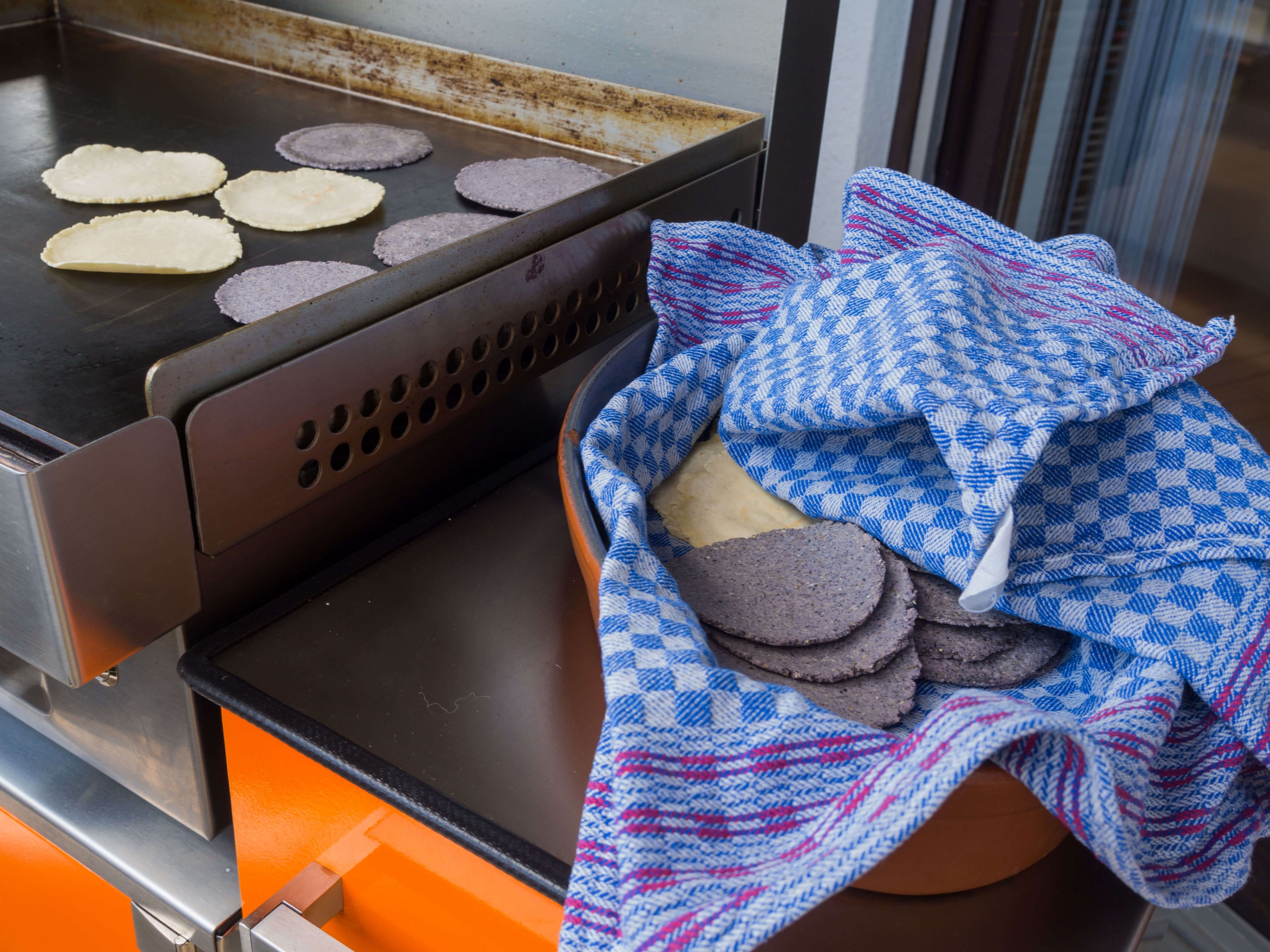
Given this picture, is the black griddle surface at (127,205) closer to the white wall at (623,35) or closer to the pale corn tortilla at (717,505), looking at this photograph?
the white wall at (623,35)

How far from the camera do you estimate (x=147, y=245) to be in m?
0.97

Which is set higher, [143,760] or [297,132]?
[297,132]

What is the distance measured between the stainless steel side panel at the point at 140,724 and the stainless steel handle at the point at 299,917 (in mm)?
126

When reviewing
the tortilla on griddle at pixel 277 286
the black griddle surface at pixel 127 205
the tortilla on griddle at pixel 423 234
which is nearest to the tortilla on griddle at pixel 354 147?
the black griddle surface at pixel 127 205

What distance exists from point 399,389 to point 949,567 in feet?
1.28

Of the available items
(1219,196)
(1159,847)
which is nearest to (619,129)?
(1219,196)

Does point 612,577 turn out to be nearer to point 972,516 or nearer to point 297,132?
point 972,516

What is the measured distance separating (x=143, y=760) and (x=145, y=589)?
22 centimetres

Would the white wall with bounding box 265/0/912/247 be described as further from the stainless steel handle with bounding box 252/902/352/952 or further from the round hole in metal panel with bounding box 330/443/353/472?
the stainless steel handle with bounding box 252/902/352/952

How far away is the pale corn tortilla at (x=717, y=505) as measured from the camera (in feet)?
2.11

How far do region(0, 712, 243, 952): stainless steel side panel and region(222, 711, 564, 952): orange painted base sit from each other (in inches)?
2.5

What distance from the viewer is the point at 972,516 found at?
490 mm

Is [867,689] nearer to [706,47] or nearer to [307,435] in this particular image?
[307,435]

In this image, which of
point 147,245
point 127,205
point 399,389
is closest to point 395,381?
point 399,389
